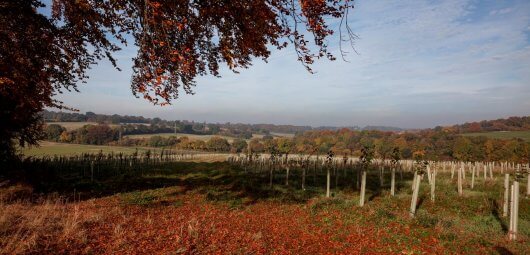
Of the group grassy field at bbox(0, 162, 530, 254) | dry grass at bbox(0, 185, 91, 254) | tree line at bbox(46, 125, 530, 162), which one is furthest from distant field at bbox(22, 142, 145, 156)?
dry grass at bbox(0, 185, 91, 254)

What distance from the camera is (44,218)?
9.32 metres

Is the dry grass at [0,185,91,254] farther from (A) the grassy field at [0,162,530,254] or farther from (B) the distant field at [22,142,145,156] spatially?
(B) the distant field at [22,142,145,156]

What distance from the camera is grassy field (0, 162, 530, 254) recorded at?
8469 millimetres

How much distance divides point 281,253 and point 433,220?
25.1ft

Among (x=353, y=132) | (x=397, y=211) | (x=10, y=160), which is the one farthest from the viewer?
(x=353, y=132)

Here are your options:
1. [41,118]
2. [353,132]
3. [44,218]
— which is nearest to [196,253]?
[44,218]

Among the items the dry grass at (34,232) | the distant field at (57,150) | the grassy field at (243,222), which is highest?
the dry grass at (34,232)

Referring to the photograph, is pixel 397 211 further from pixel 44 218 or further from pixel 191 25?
pixel 44 218

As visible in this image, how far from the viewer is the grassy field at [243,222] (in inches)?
333

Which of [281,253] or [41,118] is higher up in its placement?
[41,118]

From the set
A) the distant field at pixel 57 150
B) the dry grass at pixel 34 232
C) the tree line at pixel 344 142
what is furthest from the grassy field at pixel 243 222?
the distant field at pixel 57 150

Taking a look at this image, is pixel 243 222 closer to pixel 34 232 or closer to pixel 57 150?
pixel 34 232

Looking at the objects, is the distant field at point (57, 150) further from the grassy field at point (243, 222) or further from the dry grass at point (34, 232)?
the dry grass at point (34, 232)

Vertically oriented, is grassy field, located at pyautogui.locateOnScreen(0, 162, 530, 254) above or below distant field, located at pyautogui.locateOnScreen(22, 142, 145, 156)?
above
